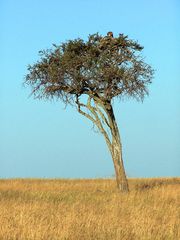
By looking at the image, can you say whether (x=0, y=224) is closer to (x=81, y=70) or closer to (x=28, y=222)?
(x=28, y=222)

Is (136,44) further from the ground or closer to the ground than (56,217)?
further from the ground

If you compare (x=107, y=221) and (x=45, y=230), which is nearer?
(x=45, y=230)

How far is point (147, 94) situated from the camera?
28.7 m

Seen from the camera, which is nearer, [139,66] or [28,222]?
[28,222]

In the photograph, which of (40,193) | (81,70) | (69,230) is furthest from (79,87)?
(69,230)

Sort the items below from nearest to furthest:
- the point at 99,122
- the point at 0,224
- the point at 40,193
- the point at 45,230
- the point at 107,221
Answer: the point at 45,230
the point at 0,224
the point at 107,221
the point at 40,193
the point at 99,122

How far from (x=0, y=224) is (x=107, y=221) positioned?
2849 mm

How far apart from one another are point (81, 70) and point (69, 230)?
17.6 m

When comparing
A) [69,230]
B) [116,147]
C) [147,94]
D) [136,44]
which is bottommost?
[69,230]

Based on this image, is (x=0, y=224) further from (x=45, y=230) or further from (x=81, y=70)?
(x=81, y=70)

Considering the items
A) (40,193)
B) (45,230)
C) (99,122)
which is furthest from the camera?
(99,122)

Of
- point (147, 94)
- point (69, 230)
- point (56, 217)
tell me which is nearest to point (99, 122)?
point (147, 94)

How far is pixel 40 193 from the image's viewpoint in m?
25.3

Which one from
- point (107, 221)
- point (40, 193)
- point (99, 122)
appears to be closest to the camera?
point (107, 221)
